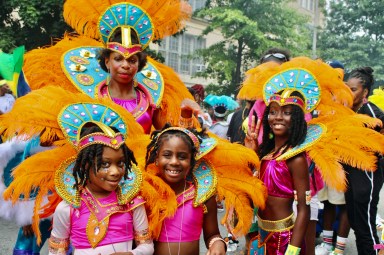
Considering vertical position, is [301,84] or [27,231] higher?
[301,84]

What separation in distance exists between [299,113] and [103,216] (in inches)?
56.0

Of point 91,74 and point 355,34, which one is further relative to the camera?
point 355,34

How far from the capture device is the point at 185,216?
264 centimetres

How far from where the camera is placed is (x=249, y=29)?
16016 mm

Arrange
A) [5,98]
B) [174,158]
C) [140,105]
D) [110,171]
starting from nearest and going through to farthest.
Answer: [110,171] → [174,158] → [140,105] → [5,98]

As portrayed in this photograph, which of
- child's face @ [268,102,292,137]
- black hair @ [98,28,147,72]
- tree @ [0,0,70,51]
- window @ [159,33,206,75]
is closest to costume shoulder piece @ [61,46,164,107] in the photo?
black hair @ [98,28,147,72]

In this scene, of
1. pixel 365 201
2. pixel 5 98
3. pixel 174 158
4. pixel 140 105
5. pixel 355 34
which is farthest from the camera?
pixel 355 34

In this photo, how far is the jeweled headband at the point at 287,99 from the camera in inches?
117

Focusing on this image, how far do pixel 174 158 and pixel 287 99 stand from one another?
0.90 metres

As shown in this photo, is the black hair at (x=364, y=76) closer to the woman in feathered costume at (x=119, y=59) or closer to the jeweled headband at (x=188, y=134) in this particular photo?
the woman in feathered costume at (x=119, y=59)

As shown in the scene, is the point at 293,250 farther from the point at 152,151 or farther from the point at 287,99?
the point at 152,151

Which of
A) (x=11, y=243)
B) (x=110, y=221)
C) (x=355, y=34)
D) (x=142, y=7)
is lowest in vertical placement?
(x=11, y=243)

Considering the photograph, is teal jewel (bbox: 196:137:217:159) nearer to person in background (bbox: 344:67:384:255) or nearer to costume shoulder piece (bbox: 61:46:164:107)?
costume shoulder piece (bbox: 61:46:164:107)

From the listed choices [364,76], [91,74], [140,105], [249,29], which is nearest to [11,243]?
[91,74]
